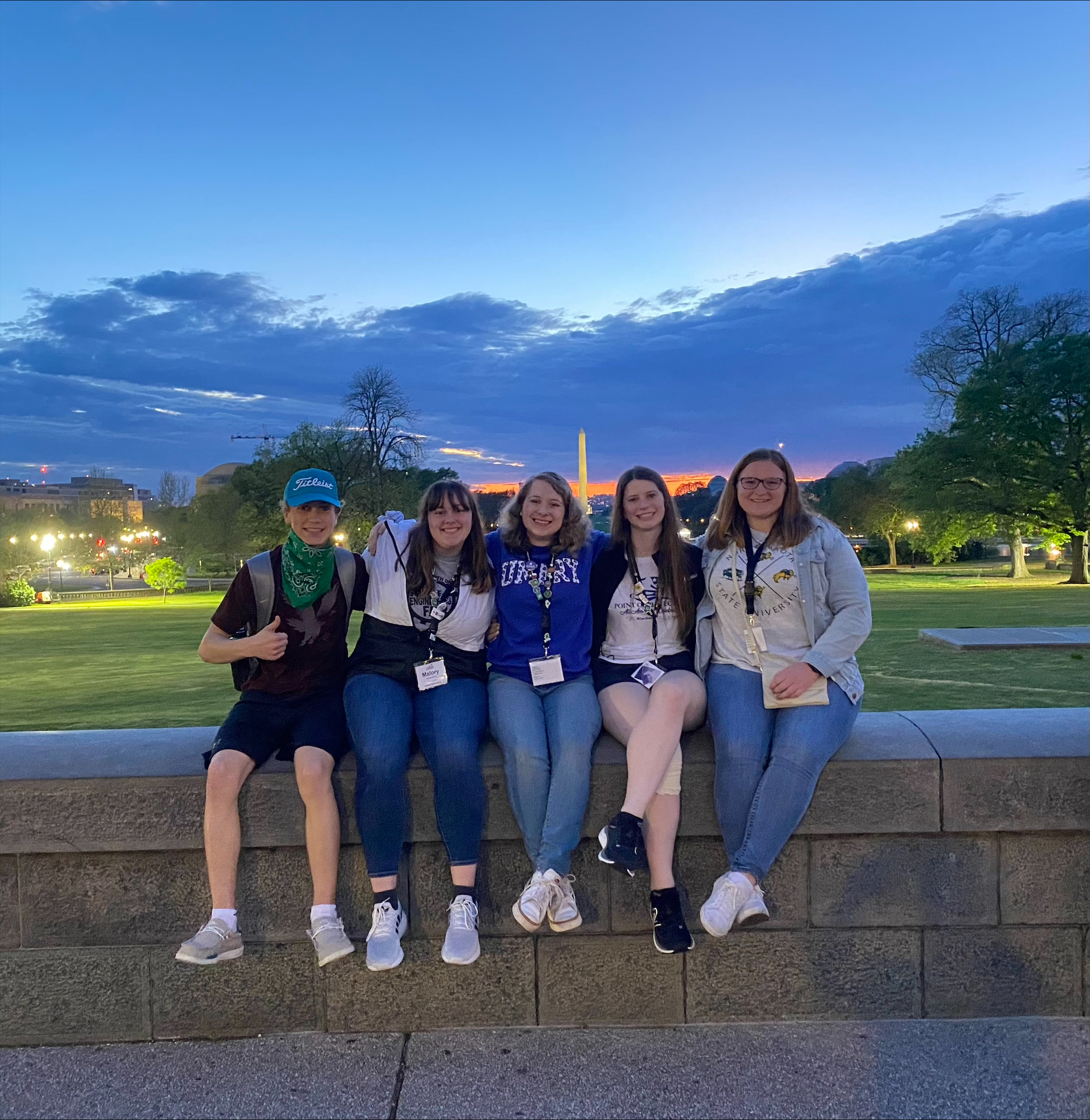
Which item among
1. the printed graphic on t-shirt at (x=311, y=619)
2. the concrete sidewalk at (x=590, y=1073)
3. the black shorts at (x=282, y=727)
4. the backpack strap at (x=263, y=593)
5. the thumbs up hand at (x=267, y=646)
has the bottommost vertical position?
the concrete sidewalk at (x=590, y=1073)

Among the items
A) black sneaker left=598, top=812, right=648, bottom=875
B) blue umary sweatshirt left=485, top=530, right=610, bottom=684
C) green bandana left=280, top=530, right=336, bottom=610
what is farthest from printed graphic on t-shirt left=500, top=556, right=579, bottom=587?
black sneaker left=598, top=812, right=648, bottom=875

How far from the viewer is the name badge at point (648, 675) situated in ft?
10.9

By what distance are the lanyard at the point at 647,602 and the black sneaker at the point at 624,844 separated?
2.47 feet

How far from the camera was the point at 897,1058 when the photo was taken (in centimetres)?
273

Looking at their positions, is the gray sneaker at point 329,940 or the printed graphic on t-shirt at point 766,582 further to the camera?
the printed graphic on t-shirt at point 766,582

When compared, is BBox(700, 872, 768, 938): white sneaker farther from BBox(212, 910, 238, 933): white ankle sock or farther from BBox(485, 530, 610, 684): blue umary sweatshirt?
BBox(212, 910, 238, 933): white ankle sock

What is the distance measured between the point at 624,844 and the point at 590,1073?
2.13 feet

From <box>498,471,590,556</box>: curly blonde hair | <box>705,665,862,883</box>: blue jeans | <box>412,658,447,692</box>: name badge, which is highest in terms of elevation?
<box>498,471,590,556</box>: curly blonde hair

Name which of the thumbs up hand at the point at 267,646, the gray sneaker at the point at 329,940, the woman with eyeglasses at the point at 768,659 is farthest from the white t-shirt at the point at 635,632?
the gray sneaker at the point at 329,940

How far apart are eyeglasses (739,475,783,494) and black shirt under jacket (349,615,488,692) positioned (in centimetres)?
122

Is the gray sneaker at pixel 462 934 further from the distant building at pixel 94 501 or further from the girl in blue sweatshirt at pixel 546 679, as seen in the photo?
the distant building at pixel 94 501

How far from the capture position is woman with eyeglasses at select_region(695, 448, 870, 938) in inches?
114

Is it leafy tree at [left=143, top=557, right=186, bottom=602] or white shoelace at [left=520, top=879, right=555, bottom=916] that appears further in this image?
leafy tree at [left=143, top=557, right=186, bottom=602]

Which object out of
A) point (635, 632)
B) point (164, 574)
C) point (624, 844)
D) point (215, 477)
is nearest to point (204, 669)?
point (635, 632)
